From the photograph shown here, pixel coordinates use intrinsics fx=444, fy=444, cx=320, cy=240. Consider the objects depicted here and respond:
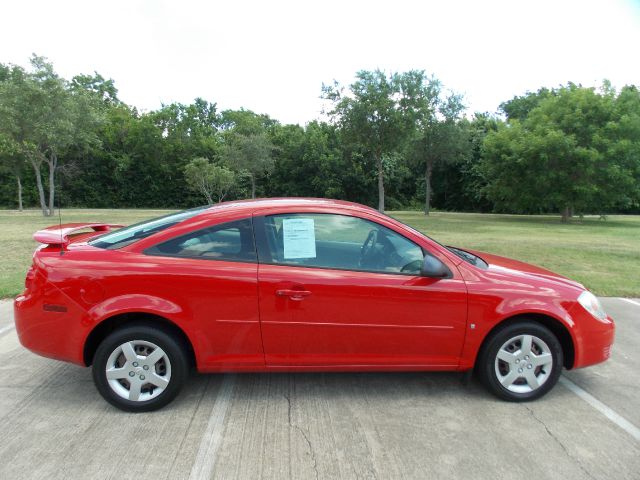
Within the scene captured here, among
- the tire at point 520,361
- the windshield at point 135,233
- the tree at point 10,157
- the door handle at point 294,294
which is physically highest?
the tree at point 10,157

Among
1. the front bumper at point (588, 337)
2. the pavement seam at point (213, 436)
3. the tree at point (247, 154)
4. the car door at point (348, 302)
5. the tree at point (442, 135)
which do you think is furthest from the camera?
the tree at point (247, 154)

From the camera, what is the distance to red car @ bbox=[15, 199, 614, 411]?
3.10m

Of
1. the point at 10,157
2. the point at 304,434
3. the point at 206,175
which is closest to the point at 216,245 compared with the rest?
the point at 304,434

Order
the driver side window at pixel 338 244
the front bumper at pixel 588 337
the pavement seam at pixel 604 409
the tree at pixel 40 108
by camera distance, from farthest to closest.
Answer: the tree at pixel 40 108 → the front bumper at pixel 588 337 → the driver side window at pixel 338 244 → the pavement seam at pixel 604 409

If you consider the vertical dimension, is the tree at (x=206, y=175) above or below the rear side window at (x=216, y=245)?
above

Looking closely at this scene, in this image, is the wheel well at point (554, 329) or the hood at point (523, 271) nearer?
the wheel well at point (554, 329)

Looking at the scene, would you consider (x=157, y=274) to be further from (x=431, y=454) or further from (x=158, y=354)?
(x=431, y=454)

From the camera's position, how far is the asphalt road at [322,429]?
257 cm

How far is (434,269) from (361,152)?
42.7 meters

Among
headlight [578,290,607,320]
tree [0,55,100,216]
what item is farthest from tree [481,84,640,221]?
tree [0,55,100,216]

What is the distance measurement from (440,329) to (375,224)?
91cm

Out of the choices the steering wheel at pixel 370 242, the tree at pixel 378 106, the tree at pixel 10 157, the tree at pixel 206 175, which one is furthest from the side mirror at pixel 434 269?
the tree at pixel 206 175

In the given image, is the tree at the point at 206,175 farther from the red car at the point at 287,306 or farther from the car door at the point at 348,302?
the car door at the point at 348,302

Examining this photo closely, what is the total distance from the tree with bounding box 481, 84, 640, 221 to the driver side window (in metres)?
24.7
